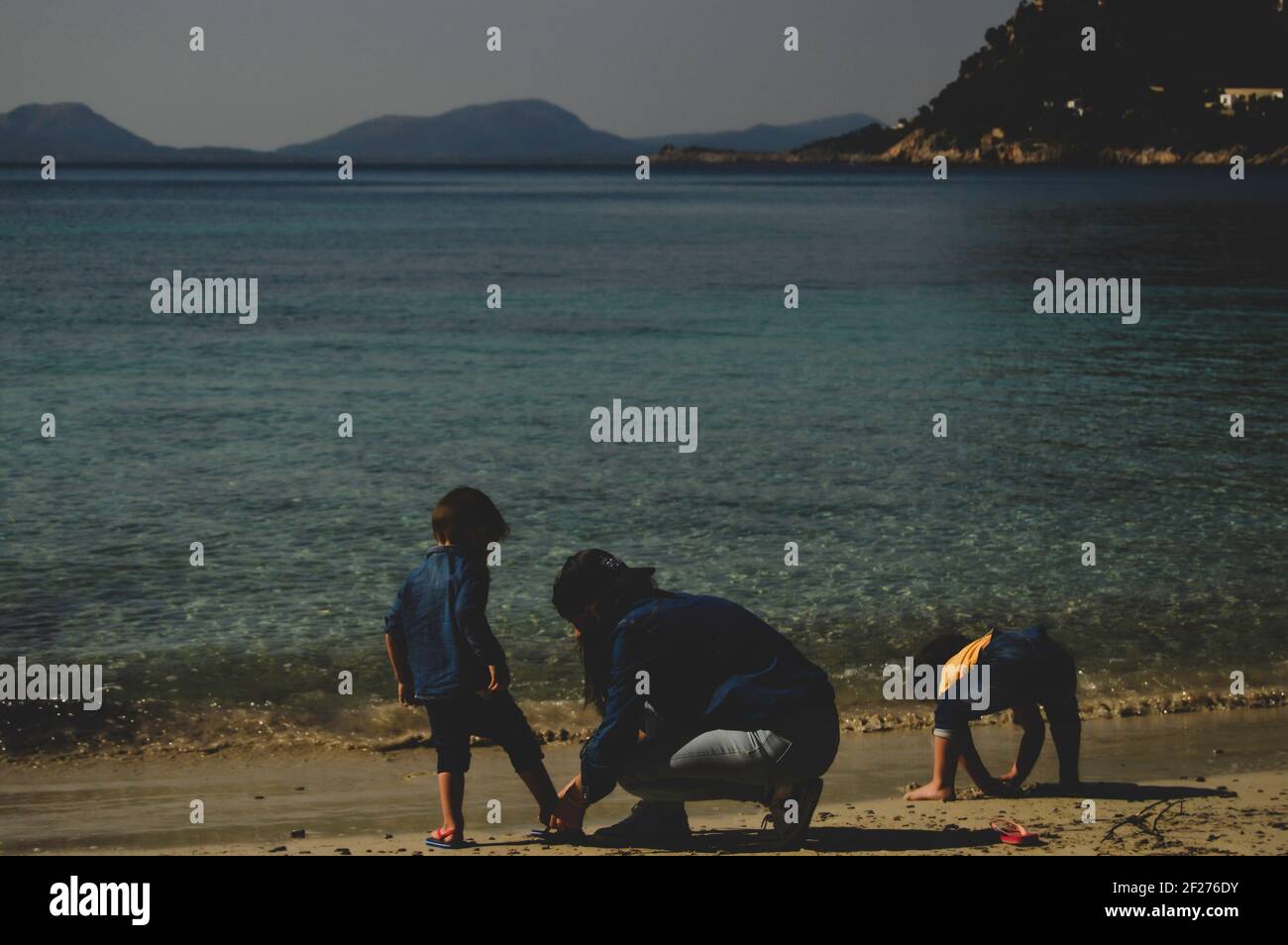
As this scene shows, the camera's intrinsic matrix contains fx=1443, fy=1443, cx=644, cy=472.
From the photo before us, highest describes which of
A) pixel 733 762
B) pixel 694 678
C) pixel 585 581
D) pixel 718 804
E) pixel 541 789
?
pixel 585 581

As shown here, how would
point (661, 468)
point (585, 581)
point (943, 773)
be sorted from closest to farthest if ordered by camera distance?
point (585, 581) → point (943, 773) → point (661, 468)

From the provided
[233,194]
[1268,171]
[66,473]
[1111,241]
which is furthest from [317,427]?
[1268,171]

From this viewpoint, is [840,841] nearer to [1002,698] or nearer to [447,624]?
[1002,698]

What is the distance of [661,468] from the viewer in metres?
15.8

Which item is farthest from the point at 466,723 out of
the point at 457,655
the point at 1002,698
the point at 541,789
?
the point at 1002,698

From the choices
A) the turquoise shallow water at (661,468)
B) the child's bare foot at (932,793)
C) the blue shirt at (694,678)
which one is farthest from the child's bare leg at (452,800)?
the turquoise shallow water at (661,468)

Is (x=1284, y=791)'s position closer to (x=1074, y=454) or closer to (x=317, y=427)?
(x=1074, y=454)

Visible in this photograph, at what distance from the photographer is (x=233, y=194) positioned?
479 feet

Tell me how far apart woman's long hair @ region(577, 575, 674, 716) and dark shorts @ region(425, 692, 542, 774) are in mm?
546

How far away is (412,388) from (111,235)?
173 feet

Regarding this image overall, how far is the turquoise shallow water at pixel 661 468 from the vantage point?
10.3m

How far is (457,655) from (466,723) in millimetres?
311

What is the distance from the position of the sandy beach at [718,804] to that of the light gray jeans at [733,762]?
28cm

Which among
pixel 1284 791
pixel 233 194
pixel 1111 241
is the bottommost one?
pixel 1284 791
